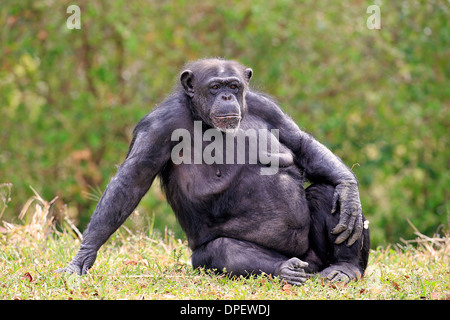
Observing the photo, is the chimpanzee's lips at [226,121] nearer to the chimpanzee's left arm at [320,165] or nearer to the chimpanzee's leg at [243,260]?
the chimpanzee's left arm at [320,165]

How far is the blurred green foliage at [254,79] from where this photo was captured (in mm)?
12789

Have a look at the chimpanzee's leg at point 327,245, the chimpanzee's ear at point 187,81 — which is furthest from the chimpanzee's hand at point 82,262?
the chimpanzee's leg at point 327,245

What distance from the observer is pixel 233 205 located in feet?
18.8

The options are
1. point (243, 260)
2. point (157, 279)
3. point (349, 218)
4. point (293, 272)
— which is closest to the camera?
point (293, 272)

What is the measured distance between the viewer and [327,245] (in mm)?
6051

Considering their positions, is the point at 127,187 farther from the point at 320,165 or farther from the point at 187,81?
the point at 320,165

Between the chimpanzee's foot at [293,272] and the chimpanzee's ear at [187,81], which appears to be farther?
the chimpanzee's ear at [187,81]

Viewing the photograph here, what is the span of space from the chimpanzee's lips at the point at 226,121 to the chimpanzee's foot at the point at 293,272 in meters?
1.29

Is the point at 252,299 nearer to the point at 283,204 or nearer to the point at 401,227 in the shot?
the point at 283,204

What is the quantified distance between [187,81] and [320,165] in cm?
153

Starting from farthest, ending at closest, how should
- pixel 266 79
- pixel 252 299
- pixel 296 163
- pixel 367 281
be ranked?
pixel 266 79, pixel 296 163, pixel 367 281, pixel 252 299

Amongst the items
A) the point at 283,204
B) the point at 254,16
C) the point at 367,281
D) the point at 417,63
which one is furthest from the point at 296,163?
the point at 417,63

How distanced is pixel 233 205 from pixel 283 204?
0.47 metres

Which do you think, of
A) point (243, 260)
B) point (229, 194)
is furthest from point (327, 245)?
point (229, 194)
